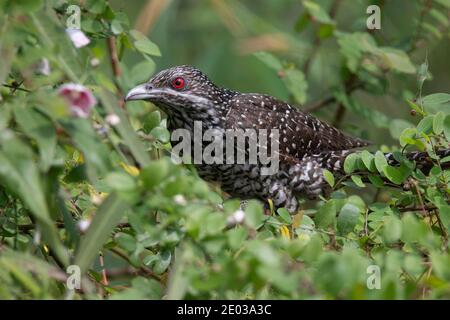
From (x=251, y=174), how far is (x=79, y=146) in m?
2.43

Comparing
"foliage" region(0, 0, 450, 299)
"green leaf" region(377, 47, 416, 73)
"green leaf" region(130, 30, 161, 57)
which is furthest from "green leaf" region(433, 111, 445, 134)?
"green leaf" region(377, 47, 416, 73)

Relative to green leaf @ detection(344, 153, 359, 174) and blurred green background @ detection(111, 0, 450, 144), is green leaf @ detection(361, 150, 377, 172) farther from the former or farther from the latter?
blurred green background @ detection(111, 0, 450, 144)

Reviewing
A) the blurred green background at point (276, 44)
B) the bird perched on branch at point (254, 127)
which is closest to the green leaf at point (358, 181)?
the bird perched on branch at point (254, 127)

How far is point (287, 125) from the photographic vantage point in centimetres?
526

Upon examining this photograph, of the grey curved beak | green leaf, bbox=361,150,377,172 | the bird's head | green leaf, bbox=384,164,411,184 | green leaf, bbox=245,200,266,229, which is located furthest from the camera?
the bird's head

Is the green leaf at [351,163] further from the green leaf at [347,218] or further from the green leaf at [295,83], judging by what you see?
the green leaf at [295,83]

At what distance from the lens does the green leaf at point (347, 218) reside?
3.45 meters

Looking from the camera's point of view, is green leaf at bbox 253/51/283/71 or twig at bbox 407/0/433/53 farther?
twig at bbox 407/0/433/53

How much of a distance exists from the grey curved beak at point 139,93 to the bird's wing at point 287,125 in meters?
0.54

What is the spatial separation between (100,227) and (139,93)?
1.92 metres

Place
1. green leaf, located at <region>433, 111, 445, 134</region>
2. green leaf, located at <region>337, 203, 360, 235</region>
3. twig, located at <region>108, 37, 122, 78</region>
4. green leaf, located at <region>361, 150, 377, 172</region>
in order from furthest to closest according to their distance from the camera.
A: twig, located at <region>108, 37, 122, 78</region>, green leaf, located at <region>361, 150, 377, 172</region>, green leaf, located at <region>433, 111, 445, 134</region>, green leaf, located at <region>337, 203, 360, 235</region>

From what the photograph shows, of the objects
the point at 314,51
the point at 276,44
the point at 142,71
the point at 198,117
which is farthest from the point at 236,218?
the point at 276,44

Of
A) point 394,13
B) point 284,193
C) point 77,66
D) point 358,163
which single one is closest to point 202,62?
point 394,13

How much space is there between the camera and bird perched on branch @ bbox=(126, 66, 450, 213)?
490 centimetres
